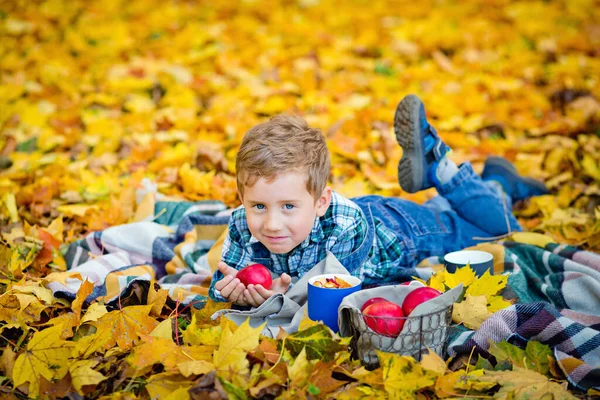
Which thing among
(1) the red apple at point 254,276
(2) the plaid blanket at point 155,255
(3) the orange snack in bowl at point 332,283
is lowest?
(2) the plaid blanket at point 155,255

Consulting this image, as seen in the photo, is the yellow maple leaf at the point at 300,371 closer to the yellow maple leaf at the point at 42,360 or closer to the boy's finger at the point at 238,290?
the boy's finger at the point at 238,290

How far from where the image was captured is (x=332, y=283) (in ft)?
6.82

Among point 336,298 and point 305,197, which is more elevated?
point 305,197

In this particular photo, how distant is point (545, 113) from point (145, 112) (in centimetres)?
304

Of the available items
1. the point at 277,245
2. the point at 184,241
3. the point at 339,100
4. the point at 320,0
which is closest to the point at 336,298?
the point at 277,245

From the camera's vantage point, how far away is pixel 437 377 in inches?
70.3

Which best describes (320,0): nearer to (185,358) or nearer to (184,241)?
(184,241)

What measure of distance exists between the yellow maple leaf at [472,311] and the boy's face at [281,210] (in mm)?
598

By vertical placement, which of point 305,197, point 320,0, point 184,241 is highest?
point 320,0

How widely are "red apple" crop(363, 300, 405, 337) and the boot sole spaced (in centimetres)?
117

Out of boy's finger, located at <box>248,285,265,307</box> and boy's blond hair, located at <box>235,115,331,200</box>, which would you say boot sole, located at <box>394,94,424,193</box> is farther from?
boy's finger, located at <box>248,285,265,307</box>

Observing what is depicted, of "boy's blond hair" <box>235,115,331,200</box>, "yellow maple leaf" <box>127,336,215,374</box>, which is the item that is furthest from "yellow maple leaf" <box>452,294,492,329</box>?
"yellow maple leaf" <box>127,336,215,374</box>

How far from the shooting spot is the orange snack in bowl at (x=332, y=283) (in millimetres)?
2070

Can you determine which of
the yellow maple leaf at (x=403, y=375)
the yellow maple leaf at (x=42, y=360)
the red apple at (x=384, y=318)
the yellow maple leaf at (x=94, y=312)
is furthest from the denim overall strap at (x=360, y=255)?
the yellow maple leaf at (x=42, y=360)
